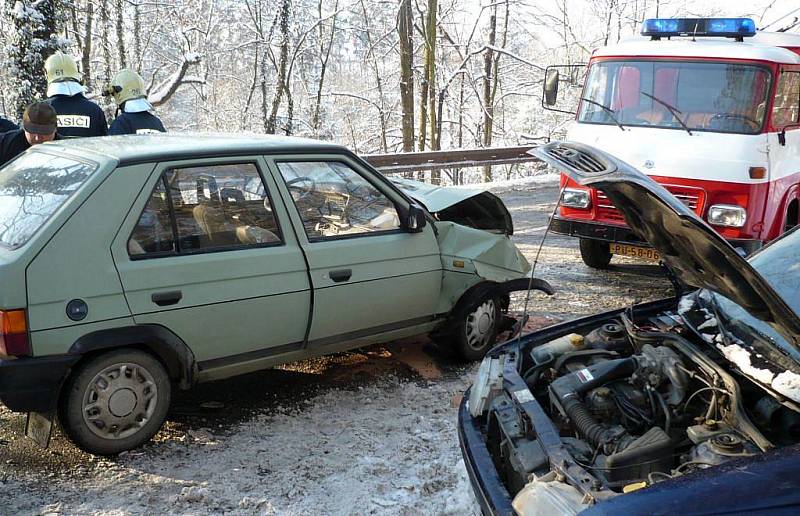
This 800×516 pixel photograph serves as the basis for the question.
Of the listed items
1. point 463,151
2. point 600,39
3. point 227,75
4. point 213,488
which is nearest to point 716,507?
point 213,488

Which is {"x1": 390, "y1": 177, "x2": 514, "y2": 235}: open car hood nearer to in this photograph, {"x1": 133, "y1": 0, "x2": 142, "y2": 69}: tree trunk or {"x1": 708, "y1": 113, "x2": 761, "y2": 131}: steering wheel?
{"x1": 708, "y1": 113, "x2": 761, "y2": 131}: steering wheel

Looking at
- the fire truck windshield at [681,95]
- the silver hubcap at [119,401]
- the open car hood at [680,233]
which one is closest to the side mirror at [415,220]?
the open car hood at [680,233]

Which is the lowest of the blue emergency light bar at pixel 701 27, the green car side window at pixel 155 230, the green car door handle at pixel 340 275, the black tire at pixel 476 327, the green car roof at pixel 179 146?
the black tire at pixel 476 327

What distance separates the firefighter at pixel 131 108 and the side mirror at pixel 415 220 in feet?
10.2

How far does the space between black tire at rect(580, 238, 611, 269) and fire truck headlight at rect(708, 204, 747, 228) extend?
168 cm

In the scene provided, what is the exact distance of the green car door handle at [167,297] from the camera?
3.87 metres

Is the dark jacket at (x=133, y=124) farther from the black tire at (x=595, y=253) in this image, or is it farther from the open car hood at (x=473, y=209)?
the black tire at (x=595, y=253)

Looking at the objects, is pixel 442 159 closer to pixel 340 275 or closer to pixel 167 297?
pixel 340 275

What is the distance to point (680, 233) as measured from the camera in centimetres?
283

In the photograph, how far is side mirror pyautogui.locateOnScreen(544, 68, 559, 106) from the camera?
8055mm

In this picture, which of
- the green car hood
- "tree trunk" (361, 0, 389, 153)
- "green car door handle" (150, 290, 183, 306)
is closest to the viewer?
"green car door handle" (150, 290, 183, 306)

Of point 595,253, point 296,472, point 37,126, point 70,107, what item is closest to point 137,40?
point 70,107

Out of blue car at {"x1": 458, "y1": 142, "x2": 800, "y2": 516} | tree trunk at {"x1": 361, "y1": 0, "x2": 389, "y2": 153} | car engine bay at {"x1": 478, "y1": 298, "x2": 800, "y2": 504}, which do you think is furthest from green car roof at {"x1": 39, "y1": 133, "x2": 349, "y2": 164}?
tree trunk at {"x1": 361, "y1": 0, "x2": 389, "y2": 153}

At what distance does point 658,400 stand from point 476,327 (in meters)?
2.39
